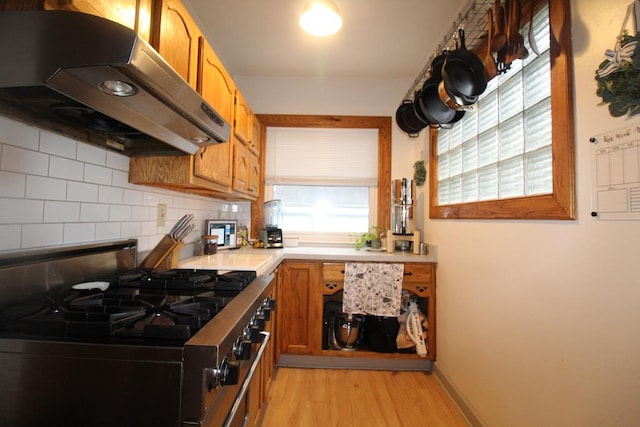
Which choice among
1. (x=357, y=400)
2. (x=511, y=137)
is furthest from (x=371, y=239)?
(x=511, y=137)

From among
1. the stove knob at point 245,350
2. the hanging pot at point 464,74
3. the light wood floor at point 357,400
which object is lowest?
the light wood floor at point 357,400

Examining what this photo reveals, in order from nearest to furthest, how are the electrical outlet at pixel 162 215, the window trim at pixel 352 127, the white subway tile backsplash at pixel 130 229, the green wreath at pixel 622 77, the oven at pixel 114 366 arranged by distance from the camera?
the oven at pixel 114 366, the green wreath at pixel 622 77, the white subway tile backsplash at pixel 130 229, the electrical outlet at pixel 162 215, the window trim at pixel 352 127

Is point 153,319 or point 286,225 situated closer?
point 153,319

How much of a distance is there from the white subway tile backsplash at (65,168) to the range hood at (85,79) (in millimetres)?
99

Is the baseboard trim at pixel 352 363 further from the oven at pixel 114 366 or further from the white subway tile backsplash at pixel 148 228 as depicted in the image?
the oven at pixel 114 366

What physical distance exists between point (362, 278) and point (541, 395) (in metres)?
1.14

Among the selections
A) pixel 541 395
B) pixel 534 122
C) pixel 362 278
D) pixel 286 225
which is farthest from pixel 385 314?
pixel 534 122

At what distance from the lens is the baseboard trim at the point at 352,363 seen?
2104 mm

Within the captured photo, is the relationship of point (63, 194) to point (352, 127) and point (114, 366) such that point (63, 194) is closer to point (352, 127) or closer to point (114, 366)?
point (114, 366)

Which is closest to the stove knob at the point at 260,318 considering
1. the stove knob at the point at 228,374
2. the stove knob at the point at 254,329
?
the stove knob at the point at 254,329

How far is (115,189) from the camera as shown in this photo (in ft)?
3.91

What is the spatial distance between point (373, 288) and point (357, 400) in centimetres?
74

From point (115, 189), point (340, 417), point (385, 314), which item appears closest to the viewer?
point (115, 189)

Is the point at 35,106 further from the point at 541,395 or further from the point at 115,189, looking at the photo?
the point at 541,395
